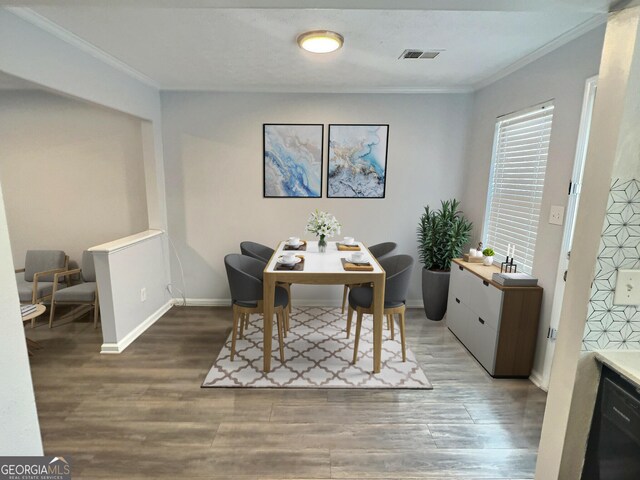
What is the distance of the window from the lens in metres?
2.65

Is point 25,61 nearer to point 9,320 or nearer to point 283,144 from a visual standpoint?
point 9,320

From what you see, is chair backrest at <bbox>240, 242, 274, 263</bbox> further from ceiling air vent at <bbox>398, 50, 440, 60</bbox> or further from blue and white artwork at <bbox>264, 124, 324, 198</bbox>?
ceiling air vent at <bbox>398, 50, 440, 60</bbox>

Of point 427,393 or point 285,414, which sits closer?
point 285,414

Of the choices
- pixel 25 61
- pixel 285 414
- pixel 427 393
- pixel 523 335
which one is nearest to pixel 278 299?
pixel 285 414

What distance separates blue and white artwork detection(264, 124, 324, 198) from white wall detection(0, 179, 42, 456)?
2.91 meters

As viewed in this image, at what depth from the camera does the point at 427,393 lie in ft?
8.02

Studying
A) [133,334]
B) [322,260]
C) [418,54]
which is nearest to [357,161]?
[418,54]

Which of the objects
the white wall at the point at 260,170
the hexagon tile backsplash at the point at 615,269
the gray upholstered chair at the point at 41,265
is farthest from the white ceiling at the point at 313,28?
the gray upholstered chair at the point at 41,265

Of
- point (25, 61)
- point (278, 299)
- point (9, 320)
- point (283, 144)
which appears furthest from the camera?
point (283, 144)

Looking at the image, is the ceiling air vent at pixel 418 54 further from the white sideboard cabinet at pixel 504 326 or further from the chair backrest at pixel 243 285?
the chair backrest at pixel 243 285

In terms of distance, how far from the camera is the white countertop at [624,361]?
1.09 m

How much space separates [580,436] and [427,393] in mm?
1239

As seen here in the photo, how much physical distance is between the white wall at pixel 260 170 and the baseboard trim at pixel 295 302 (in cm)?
15

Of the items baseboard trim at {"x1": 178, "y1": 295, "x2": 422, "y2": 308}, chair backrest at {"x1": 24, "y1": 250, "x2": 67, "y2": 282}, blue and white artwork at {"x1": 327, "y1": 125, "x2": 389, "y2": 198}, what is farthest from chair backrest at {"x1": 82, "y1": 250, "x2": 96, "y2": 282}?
blue and white artwork at {"x1": 327, "y1": 125, "x2": 389, "y2": 198}
